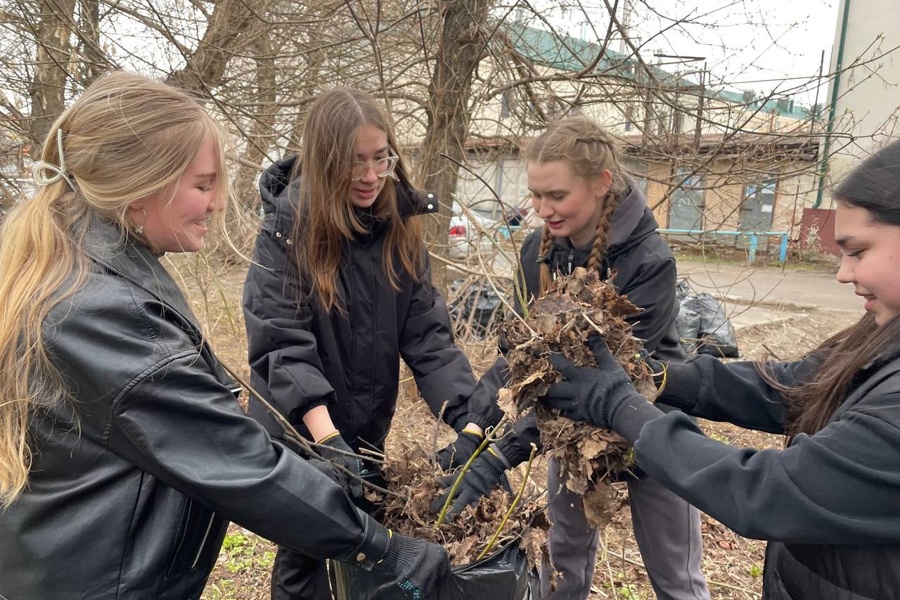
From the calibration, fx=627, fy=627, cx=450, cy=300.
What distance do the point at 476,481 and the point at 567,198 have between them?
912mm

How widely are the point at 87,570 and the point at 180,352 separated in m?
0.43

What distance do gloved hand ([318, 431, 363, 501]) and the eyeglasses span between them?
0.82 m

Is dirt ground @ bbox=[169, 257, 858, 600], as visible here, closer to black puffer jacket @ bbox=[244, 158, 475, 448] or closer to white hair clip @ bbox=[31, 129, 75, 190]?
black puffer jacket @ bbox=[244, 158, 475, 448]

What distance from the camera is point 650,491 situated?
194cm

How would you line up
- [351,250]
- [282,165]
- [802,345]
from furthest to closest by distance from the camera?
[802,345], [282,165], [351,250]

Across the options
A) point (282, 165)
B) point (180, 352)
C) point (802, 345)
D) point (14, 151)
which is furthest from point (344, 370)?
point (802, 345)

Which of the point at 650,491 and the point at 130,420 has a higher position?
the point at 130,420

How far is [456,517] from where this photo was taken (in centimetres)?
168

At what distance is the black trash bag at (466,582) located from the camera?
142cm

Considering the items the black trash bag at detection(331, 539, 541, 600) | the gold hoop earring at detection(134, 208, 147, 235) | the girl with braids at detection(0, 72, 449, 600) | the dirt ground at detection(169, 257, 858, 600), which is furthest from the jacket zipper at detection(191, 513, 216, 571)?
the dirt ground at detection(169, 257, 858, 600)

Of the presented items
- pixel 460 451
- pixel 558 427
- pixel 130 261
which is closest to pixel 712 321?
pixel 460 451

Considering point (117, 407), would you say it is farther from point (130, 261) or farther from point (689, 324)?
point (689, 324)

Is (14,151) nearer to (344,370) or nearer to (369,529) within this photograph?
(344,370)

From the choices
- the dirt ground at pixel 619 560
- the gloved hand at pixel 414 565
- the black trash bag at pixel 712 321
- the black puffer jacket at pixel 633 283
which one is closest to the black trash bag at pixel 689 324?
the black trash bag at pixel 712 321
